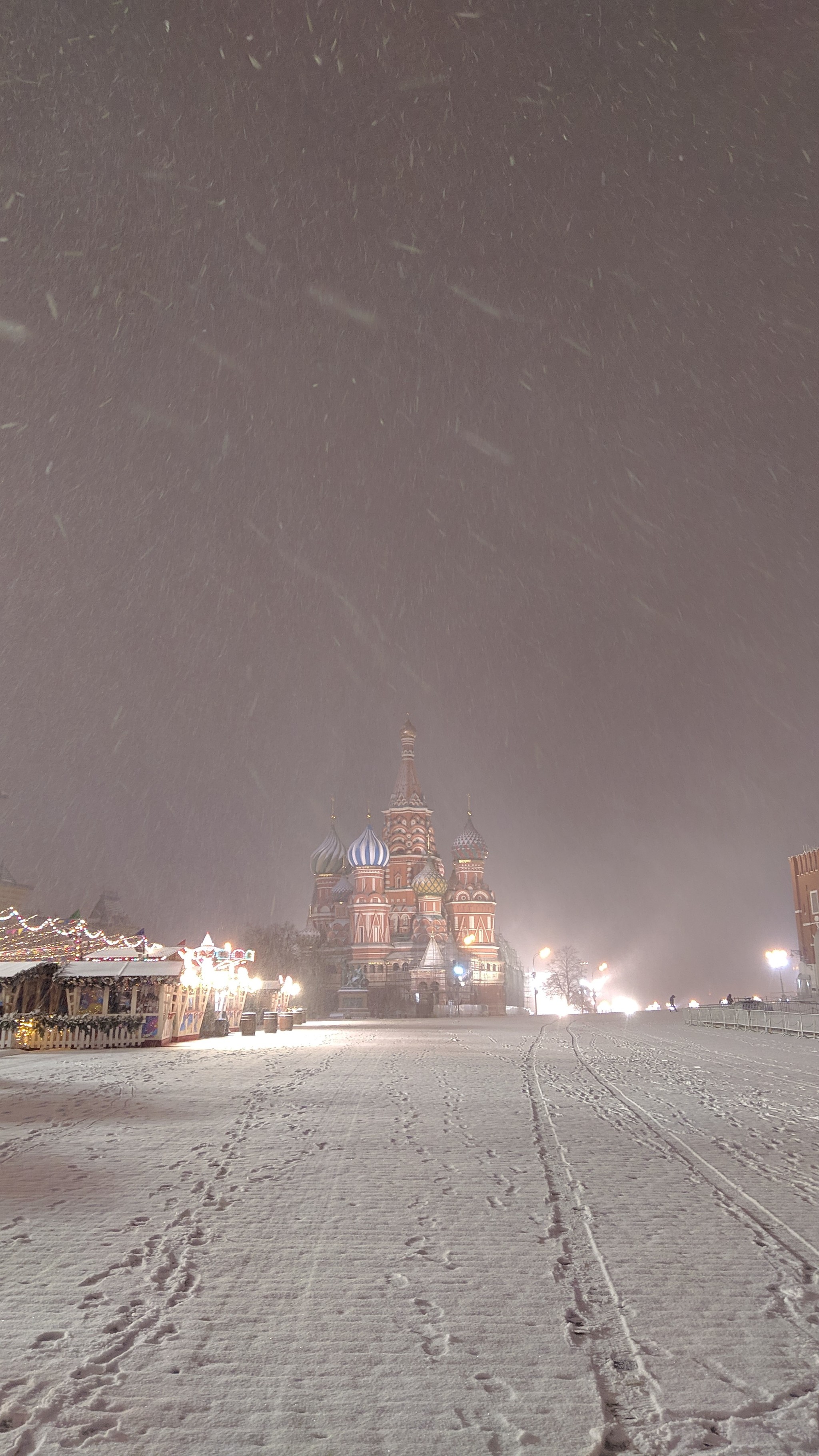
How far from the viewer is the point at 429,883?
86.2m

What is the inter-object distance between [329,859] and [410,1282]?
320 ft

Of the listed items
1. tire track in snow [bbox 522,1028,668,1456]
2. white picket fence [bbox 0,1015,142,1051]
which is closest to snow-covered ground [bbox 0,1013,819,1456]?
tire track in snow [bbox 522,1028,668,1456]

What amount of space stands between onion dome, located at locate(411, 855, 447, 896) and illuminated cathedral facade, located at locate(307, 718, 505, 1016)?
100 mm

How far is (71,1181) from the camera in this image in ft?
26.4

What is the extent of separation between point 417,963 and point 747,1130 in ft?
240

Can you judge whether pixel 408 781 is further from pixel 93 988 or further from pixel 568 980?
pixel 93 988

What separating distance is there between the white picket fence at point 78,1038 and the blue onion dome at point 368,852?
193 ft

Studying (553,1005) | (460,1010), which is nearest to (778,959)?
(460,1010)

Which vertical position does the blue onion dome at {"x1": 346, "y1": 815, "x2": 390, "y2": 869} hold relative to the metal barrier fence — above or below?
above

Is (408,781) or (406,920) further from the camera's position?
(408,781)

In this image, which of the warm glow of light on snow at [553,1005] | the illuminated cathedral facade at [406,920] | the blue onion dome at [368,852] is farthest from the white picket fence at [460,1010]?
the warm glow of light on snow at [553,1005]

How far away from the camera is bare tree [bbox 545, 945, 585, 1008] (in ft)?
372

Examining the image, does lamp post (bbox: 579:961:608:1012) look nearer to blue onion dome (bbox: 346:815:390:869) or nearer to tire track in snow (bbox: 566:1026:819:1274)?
blue onion dome (bbox: 346:815:390:869)

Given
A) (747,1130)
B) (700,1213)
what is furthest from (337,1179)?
(747,1130)
